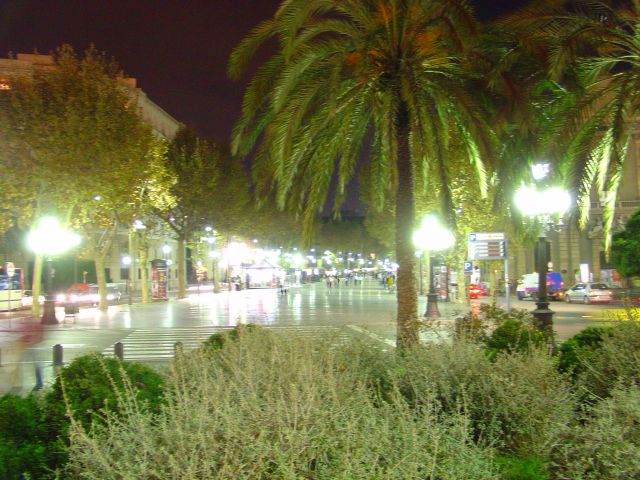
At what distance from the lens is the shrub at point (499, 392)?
617cm

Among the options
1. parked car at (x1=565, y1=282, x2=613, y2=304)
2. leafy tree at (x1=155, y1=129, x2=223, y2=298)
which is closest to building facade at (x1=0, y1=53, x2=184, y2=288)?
leafy tree at (x1=155, y1=129, x2=223, y2=298)

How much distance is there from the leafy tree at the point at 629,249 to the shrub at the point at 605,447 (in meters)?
31.9

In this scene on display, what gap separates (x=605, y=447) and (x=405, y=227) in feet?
25.3

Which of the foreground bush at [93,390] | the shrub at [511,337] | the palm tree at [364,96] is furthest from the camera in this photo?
the palm tree at [364,96]

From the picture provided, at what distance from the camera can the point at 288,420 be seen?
4.93 metres

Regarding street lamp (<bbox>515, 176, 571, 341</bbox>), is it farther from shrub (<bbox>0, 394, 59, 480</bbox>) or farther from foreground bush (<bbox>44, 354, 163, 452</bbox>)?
shrub (<bbox>0, 394, 59, 480</bbox>)

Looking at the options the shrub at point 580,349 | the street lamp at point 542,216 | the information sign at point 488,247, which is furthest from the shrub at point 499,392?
the information sign at point 488,247

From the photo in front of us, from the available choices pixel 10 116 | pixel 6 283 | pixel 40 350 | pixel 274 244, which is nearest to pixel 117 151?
pixel 10 116

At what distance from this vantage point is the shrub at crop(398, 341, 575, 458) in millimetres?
6172

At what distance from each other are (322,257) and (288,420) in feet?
570

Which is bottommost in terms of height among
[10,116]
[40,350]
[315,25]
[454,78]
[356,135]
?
[40,350]

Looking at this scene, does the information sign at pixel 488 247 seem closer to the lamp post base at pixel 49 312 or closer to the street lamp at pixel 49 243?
the lamp post base at pixel 49 312

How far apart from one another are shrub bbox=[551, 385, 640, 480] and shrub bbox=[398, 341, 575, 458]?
17cm

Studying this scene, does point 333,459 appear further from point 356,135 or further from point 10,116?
point 10,116
